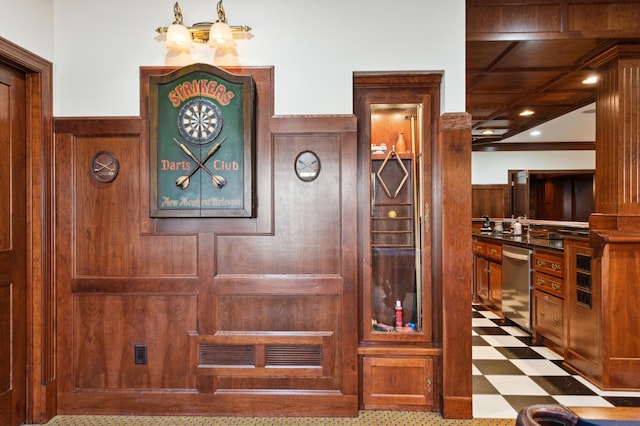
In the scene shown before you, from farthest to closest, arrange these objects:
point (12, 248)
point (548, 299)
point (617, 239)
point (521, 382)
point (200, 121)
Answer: point (548, 299)
point (521, 382)
point (617, 239)
point (200, 121)
point (12, 248)

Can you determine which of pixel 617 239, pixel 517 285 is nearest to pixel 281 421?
pixel 617 239

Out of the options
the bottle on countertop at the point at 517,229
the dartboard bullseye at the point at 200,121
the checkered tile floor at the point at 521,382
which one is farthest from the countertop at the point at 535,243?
the dartboard bullseye at the point at 200,121

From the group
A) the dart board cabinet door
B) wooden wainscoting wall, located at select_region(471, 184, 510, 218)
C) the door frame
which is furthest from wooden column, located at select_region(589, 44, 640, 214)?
wooden wainscoting wall, located at select_region(471, 184, 510, 218)

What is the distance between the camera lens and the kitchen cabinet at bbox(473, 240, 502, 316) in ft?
16.3

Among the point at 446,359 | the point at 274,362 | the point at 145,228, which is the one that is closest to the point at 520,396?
the point at 446,359

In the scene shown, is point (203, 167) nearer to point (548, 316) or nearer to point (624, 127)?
point (624, 127)

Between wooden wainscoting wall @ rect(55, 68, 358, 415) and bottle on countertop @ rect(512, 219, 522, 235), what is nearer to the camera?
wooden wainscoting wall @ rect(55, 68, 358, 415)

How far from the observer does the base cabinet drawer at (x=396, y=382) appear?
263 centimetres

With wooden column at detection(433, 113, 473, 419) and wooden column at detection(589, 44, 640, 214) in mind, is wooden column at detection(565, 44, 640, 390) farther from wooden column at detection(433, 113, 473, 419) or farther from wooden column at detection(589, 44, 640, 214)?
wooden column at detection(433, 113, 473, 419)

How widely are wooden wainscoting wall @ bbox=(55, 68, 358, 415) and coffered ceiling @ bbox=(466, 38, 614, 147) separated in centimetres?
177

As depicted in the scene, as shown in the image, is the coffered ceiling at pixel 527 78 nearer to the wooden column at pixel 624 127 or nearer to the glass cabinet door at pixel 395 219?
the wooden column at pixel 624 127

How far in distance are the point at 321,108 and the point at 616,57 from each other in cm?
239

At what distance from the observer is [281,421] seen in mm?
2527

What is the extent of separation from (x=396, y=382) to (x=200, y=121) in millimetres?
2135
